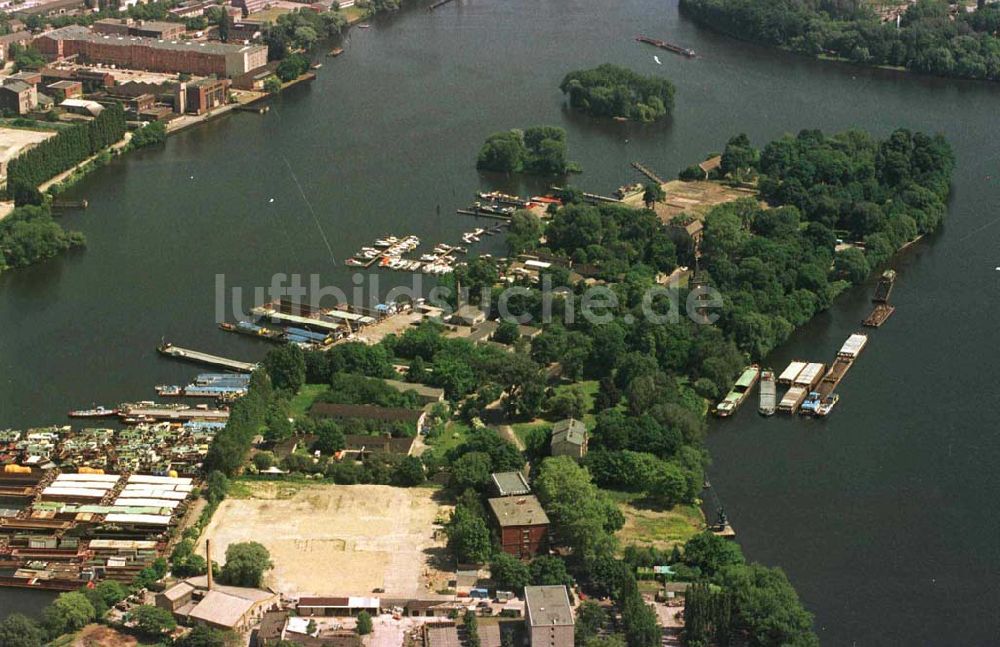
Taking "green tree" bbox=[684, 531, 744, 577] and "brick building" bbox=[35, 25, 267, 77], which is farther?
"brick building" bbox=[35, 25, 267, 77]

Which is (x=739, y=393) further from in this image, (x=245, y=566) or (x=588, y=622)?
(x=245, y=566)

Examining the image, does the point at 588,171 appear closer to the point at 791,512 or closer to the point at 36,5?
Answer: the point at 791,512

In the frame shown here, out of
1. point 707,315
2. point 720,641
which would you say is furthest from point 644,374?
point 720,641

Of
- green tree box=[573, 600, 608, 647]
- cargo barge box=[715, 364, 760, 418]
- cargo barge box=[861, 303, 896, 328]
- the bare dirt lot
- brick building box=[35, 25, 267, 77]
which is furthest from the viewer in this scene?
brick building box=[35, 25, 267, 77]

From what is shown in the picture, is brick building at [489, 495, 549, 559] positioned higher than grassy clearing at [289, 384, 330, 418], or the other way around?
brick building at [489, 495, 549, 559]

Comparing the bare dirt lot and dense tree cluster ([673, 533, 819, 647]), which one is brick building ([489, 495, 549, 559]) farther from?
dense tree cluster ([673, 533, 819, 647])

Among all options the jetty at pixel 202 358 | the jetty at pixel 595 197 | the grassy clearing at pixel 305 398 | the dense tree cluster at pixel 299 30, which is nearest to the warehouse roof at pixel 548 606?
the grassy clearing at pixel 305 398

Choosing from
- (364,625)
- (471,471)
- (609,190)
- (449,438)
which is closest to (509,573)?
(364,625)

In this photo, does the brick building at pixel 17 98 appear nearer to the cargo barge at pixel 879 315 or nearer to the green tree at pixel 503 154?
the green tree at pixel 503 154

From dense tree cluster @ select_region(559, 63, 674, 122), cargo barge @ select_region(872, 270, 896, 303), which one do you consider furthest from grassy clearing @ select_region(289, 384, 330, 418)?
dense tree cluster @ select_region(559, 63, 674, 122)
